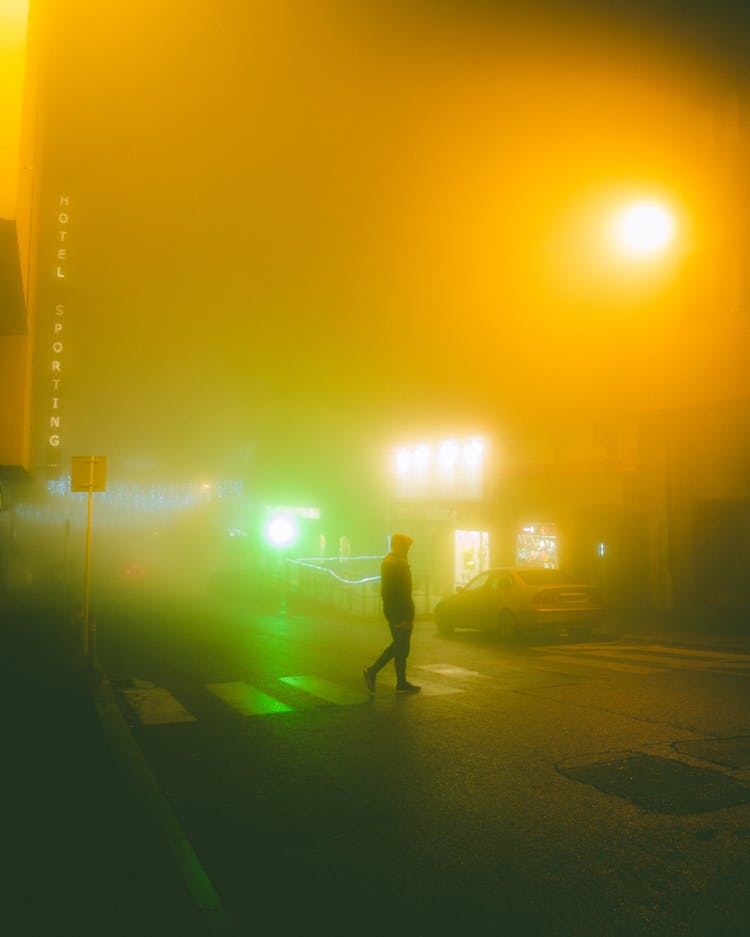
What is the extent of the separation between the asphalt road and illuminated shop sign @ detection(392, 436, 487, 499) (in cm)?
1824

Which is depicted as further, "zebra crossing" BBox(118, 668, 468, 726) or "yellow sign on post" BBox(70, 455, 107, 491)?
"yellow sign on post" BBox(70, 455, 107, 491)

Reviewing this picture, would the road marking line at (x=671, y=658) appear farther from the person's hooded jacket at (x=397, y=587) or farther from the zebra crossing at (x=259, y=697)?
the person's hooded jacket at (x=397, y=587)

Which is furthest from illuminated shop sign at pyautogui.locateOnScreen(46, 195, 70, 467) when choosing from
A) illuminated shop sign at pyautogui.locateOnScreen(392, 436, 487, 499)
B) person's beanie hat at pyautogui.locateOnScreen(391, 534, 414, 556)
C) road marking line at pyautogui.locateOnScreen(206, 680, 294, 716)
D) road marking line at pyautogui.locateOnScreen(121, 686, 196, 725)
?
person's beanie hat at pyautogui.locateOnScreen(391, 534, 414, 556)

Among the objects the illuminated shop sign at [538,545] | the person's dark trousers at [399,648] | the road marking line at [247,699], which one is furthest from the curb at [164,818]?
the illuminated shop sign at [538,545]

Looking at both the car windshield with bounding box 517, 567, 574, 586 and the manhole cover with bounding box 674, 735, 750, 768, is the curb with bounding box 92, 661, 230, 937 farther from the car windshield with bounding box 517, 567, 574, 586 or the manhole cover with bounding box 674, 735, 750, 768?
the car windshield with bounding box 517, 567, 574, 586

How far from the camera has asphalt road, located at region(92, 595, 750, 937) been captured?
402 cm

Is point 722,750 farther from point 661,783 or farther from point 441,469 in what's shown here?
point 441,469

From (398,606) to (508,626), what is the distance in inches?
268

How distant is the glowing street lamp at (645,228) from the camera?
20625 millimetres

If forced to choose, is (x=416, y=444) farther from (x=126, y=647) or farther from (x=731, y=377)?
(x=126, y=647)

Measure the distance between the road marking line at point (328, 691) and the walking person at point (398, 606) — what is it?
26cm

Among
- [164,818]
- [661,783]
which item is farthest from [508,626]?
[164,818]

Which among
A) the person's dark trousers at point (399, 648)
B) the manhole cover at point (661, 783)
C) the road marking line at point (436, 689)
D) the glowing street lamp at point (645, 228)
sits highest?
the glowing street lamp at point (645, 228)

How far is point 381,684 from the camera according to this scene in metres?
10.6
